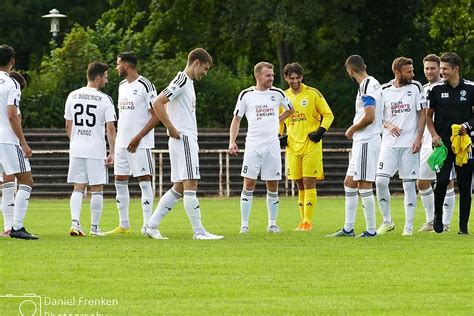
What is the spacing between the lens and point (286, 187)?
3581cm

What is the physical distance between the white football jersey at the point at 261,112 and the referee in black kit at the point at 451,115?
7.37 ft

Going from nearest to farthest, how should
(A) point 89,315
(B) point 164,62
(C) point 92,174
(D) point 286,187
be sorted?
(A) point 89,315 < (C) point 92,174 < (D) point 286,187 < (B) point 164,62

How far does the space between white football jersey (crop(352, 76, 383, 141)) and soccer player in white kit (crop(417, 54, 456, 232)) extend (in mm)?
1165

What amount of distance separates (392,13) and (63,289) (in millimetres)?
33805

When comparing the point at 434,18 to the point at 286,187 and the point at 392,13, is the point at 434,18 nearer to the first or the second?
the point at 392,13

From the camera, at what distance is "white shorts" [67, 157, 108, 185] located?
60.8 ft

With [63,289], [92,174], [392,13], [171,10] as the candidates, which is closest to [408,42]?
[392,13]

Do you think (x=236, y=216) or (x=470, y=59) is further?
(x=470, y=59)

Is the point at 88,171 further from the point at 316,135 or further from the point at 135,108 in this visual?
the point at 316,135

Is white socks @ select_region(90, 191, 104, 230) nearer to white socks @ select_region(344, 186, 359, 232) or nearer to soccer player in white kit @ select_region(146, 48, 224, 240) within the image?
soccer player in white kit @ select_region(146, 48, 224, 240)

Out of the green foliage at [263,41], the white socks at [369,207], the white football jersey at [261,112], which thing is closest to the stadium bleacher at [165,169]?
the green foliage at [263,41]

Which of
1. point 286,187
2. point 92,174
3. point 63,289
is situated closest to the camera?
point 63,289

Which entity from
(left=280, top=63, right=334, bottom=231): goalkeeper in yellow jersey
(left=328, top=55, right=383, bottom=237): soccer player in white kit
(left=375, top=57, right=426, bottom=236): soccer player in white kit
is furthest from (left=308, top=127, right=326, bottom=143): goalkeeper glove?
(left=328, top=55, right=383, bottom=237): soccer player in white kit

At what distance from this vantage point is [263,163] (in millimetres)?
Answer: 19250
